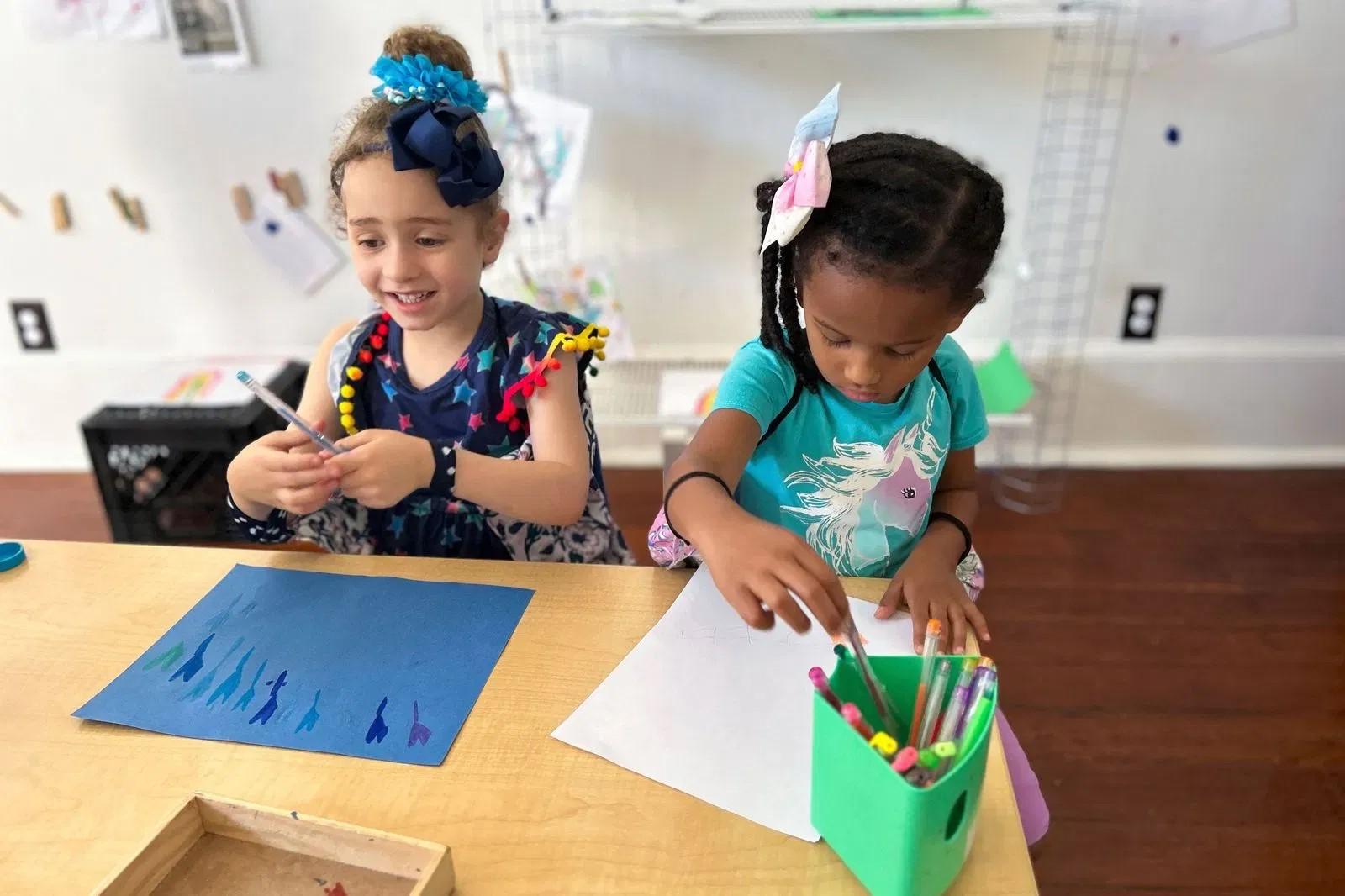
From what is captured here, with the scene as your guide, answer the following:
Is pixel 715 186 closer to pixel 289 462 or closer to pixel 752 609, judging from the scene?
pixel 289 462

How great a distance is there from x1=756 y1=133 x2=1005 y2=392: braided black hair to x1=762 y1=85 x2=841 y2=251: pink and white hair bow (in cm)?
2

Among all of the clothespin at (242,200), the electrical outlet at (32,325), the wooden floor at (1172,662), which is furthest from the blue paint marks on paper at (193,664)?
the electrical outlet at (32,325)

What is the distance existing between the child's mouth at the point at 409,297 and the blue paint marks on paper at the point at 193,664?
372mm

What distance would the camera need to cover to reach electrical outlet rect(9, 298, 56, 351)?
2.29 meters

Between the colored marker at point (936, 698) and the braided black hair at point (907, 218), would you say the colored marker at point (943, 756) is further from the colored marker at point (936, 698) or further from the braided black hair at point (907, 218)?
the braided black hair at point (907, 218)

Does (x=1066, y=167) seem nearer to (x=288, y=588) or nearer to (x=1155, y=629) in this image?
(x=1155, y=629)

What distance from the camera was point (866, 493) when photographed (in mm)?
932

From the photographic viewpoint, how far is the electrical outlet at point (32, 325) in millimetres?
2285

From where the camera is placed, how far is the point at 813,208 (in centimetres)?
76

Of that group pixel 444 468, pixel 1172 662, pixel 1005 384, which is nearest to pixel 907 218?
pixel 444 468

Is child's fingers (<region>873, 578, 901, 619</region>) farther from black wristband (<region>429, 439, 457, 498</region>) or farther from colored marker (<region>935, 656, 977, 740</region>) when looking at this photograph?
black wristband (<region>429, 439, 457, 498</region>)

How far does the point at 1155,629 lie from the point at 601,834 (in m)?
1.48

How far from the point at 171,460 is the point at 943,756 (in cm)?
190

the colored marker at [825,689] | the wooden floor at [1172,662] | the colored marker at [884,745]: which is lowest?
the wooden floor at [1172,662]
